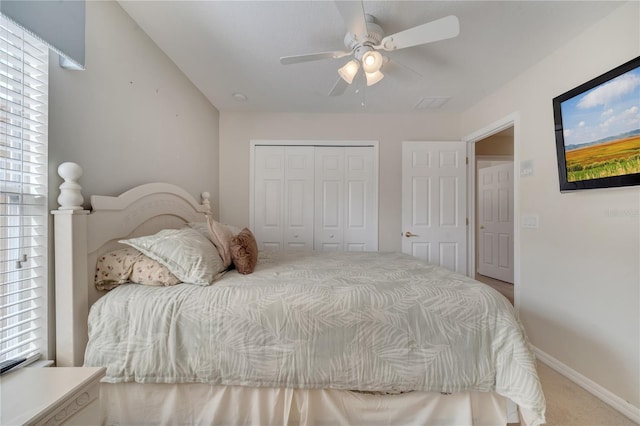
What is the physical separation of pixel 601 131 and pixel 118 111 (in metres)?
3.12

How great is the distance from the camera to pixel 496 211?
4.20 meters

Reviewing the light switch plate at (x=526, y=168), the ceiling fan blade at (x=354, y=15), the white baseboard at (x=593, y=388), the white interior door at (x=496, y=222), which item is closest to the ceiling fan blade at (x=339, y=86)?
the ceiling fan blade at (x=354, y=15)

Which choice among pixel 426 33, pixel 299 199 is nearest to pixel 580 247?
pixel 426 33

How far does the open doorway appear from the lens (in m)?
3.77

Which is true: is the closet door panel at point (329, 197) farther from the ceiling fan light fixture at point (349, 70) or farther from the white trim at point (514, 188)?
the white trim at point (514, 188)

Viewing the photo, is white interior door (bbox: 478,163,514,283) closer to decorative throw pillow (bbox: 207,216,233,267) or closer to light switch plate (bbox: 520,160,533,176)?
light switch plate (bbox: 520,160,533,176)

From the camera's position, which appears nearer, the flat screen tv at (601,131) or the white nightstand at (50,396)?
the white nightstand at (50,396)

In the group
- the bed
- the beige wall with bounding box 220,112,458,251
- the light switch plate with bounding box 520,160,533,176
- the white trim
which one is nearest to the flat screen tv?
the light switch plate with bounding box 520,160,533,176

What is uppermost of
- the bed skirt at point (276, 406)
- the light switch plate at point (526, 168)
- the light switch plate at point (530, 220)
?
the light switch plate at point (526, 168)

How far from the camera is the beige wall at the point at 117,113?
1.21m

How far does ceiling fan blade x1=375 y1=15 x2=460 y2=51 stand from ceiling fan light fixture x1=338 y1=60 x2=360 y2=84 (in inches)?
8.8

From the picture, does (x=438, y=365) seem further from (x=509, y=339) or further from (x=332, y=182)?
(x=332, y=182)

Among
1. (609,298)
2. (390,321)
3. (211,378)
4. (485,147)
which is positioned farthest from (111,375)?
(485,147)

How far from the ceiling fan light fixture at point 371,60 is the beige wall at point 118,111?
1.59 m
